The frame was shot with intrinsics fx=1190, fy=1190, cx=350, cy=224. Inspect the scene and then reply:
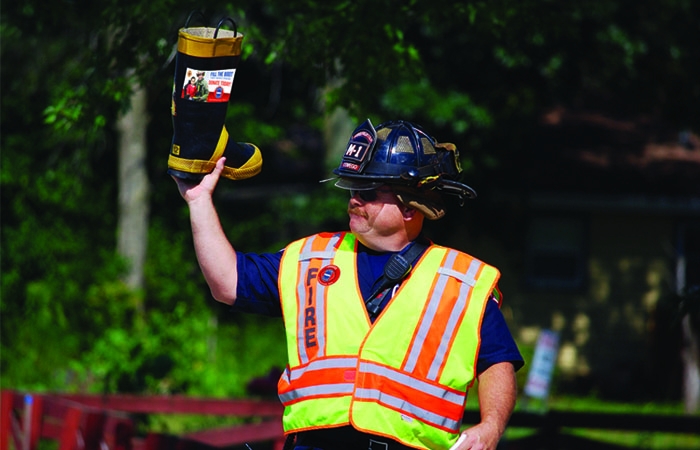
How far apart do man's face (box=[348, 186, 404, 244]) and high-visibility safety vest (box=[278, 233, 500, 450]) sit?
0.16 m

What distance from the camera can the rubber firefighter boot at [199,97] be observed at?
3641 millimetres

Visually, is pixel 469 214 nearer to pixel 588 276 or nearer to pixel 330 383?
pixel 588 276

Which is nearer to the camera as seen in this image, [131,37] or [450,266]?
[450,266]

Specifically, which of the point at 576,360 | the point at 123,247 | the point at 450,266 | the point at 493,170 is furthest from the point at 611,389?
the point at 450,266

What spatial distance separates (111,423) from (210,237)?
2.94 metres

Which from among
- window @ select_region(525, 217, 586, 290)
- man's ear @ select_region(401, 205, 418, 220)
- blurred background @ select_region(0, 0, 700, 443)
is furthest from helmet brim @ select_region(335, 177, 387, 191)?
window @ select_region(525, 217, 586, 290)

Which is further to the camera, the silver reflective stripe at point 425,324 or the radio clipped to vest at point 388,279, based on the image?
the radio clipped to vest at point 388,279

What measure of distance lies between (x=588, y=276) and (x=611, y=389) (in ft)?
5.86

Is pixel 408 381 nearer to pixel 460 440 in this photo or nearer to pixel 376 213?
pixel 460 440

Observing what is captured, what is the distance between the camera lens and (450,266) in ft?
12.4

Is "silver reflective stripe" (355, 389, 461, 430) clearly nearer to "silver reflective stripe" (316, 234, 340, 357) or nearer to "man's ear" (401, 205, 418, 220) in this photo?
"silver reflective stripe" (316, 234, 340, 357)

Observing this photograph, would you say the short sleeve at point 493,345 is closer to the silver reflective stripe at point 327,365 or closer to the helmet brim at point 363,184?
the silver reflective stripe at point 327,365

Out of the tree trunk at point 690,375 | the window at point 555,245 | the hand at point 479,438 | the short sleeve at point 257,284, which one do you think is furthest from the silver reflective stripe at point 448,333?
the window at point 555,245

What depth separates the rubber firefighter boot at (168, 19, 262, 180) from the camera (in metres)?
3.64
